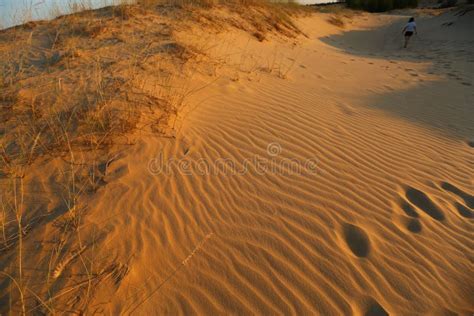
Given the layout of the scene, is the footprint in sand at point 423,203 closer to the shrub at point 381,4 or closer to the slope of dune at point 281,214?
the slope of dune at point 281,214

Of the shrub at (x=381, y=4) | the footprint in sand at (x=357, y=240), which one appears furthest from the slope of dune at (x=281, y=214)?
the shrub at (x=381, y=4)

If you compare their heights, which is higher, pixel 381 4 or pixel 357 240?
pixel 381 4

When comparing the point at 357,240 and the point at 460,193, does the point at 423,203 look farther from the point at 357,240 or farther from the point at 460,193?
the point at 357,240

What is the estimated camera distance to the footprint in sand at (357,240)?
6.57 feet

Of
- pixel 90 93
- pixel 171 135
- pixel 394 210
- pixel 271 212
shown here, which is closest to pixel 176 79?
pixel 90 93

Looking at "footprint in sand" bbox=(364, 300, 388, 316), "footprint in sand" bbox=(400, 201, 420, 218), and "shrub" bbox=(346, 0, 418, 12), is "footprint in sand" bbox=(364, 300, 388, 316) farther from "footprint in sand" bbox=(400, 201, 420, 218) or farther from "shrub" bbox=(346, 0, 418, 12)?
"shrub" bbox=(346, 0, 418, 12)

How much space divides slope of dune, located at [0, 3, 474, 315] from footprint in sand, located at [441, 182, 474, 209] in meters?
0.01

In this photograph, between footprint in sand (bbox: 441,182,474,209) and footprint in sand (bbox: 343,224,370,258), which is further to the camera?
footprint in sand (bbox: 441,182,474,209)

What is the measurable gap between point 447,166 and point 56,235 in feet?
13.3

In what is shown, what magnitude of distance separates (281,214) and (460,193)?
6.27ft

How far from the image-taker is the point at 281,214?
2287 millimetres

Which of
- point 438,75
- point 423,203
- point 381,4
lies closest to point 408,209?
point 423,203

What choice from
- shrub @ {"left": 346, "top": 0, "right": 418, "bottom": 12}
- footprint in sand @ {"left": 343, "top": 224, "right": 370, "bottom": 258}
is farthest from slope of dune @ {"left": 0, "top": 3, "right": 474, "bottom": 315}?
shrub @ {"left": 346, "top": 0, "right": 418, "bottom": 12}

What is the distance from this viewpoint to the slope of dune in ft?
5.65
